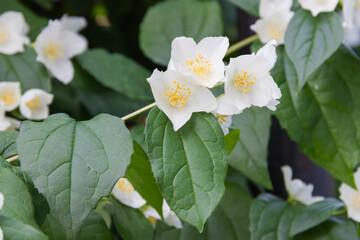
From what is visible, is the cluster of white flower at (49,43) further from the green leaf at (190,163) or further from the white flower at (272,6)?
the green leaf at (190,163)

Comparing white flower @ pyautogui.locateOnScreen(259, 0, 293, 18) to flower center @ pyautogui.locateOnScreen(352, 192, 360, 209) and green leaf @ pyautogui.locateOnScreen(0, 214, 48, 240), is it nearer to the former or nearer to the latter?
flower center @ pyautogui.locateOnScreen(352, 192, 360, 209)

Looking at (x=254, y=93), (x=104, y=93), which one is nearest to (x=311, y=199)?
(x=254, y=93)

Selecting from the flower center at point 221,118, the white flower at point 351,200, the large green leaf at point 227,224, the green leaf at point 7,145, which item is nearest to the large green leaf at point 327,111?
the white flower at point 351,200

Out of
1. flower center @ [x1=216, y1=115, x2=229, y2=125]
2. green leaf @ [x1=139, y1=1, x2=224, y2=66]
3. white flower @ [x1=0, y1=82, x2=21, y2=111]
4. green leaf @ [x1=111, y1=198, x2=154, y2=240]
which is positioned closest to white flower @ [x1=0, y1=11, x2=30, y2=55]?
white flower @ [x1=0, y1=82, x2=21, y2=111]

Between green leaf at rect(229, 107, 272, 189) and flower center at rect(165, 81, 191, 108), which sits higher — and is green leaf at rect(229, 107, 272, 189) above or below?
below

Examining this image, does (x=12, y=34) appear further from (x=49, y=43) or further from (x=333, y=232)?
(x=333, y=232)

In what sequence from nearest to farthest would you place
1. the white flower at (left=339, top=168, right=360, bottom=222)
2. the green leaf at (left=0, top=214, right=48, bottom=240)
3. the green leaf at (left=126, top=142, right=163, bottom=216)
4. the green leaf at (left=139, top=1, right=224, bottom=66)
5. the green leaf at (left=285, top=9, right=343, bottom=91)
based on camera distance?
1. the green leaf at (left=0, top=214, right=48, bottom=240)
2. the green leaf at (left=126, top=142, right=163, bottom=216)
3. the green leaf at (left=285, top=9, right=343, bottom=91)
4. the white flower at (left=339, top=168, right=360, bottom=222)
5. the green leaf at (left=139, top=1, right=224, bottom=66)

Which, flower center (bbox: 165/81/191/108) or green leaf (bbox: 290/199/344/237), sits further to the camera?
green leaf (bbox: 290/199/344/237)

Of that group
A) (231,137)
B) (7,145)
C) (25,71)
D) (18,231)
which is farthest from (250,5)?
(18,231)
